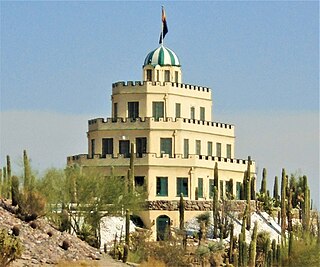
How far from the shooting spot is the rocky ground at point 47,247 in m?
52.7

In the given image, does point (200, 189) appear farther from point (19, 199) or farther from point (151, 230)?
point (19, 199)

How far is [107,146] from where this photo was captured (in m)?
83.4

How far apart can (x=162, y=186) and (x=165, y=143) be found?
276 cm

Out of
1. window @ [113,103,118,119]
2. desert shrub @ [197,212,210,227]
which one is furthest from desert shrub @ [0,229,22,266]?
window @ [113,103,118,119]

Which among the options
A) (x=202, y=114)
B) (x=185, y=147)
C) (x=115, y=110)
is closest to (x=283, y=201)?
(x=185, y=147)

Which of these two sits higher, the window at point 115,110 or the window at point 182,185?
the window at point 115,110

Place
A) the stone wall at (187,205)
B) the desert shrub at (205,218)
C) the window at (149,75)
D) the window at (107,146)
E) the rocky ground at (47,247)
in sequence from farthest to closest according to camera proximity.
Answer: the window at (149,75), the window at (107,146), the stone wall at (187,205), the desert shrub at (205,218), the rocky ground at (47,247)

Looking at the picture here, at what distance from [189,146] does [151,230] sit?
7.00 meters

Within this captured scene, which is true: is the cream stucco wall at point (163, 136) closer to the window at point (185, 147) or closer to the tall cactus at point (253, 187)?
the window at point (185, 147)

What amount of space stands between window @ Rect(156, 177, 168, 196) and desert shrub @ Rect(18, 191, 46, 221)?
23.8m

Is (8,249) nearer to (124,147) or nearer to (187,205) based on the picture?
(187,205)

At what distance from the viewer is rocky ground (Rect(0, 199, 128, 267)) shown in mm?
52688

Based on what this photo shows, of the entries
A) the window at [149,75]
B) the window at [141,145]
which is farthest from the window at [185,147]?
the window at [149,75]

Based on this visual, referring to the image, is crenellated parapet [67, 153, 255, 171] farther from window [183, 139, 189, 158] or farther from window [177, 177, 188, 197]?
window [177, 177, 188, 197]
